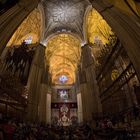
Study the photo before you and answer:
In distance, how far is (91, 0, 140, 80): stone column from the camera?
17.9 ft

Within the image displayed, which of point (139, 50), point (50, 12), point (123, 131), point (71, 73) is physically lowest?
point (123, 131)

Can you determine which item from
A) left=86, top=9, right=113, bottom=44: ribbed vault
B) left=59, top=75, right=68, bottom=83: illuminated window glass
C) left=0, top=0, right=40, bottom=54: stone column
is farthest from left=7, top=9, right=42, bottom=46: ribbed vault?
left=59, top=75, right=68, bottom=83: illuminated window glass

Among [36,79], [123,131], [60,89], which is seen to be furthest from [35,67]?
[60,89]

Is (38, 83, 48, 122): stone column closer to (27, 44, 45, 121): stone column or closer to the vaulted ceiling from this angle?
(27, 44, 45, 121): stone column

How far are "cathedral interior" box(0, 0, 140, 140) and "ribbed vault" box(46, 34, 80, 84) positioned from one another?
0.52ft

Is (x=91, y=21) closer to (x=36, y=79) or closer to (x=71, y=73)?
(x=36, y=79)

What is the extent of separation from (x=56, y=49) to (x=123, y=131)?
57.4 feet

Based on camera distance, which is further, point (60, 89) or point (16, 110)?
point (60, 89)

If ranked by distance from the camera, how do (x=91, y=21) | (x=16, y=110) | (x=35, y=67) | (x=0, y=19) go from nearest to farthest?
(x=0, y=19) → (x=16, y=110) → (x=35, y=67) → (x=91, y=21)

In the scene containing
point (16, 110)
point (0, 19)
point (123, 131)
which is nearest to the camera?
point (123, 131)

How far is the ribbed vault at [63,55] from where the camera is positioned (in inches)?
762

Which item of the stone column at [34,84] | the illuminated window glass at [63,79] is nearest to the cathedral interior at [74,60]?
the stone column at [34,84]

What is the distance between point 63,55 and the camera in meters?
24.1

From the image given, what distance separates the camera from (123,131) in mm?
4730
